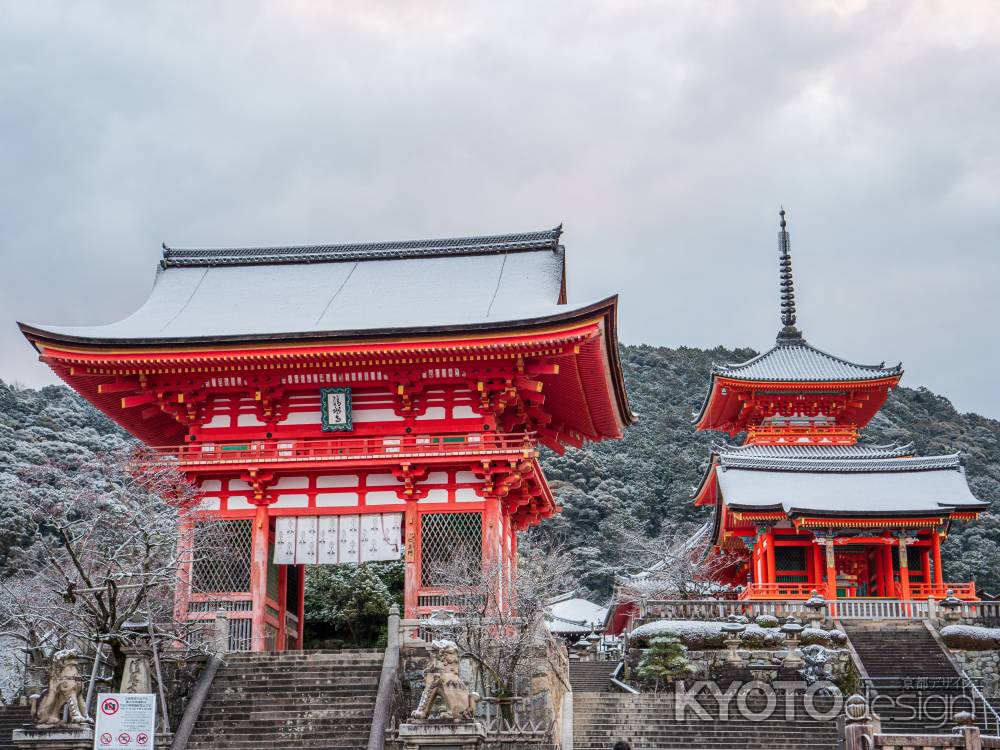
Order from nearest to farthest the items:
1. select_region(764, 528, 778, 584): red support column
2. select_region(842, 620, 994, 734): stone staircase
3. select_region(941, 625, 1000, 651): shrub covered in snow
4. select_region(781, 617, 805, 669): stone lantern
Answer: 1. select_region(842, 620, 994, 734): stone staircase
2. select_region(781, 617, 805, 669): stone lantern
3. select_region(941, 625, 1000, 651): shrub covered in snow
4. select_region(764, 528, 778, 584): red support column

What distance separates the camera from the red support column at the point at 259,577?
24312 mm

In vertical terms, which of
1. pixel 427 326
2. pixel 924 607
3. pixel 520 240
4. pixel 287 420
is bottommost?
pixel 924 607

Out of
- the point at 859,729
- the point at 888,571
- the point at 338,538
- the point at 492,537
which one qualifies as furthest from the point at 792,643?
the point at 888,571

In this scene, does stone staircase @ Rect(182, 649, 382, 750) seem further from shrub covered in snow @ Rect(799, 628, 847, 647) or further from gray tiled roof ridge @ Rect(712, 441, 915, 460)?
gray tiled roof ridge @ Rect(712, 441, 915, 460)

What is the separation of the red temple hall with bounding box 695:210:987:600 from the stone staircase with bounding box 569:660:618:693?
18.9 ft

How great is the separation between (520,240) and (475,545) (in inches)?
372

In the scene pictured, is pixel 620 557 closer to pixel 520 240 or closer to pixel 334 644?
pixel 334 644

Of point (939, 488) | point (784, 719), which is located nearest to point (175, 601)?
point (784, 719)

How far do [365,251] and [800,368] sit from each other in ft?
76.8

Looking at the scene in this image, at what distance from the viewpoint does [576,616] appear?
207ft

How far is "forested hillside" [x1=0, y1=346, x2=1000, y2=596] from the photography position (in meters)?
60.5

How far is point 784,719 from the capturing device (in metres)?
22.8

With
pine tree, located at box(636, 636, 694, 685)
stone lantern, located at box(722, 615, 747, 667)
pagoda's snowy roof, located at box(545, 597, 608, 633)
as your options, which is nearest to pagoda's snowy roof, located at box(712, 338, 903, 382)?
pagoda's snowy roof, located at box(545, 597, 608, 633)

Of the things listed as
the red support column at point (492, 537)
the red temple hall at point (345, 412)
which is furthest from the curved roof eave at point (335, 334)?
the red support column at point (492, 537)
